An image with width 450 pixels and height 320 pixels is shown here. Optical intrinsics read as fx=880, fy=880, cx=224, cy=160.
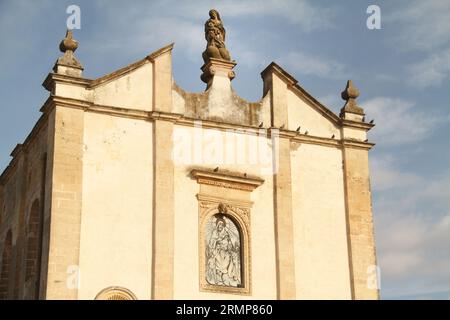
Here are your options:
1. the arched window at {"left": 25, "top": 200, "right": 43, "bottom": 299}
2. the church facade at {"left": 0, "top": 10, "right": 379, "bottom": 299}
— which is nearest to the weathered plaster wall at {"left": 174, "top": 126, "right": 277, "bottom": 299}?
the church facade at {"left": 0, "top": 10, "right": 379, "bottom": 299}

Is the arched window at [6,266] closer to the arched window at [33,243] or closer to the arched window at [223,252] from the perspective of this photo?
the arched window at [33,243]

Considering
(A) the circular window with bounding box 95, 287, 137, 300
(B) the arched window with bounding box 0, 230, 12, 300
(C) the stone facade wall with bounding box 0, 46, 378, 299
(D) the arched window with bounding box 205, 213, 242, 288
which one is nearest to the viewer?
(A) the circular window with bounding box 95, 287, 137, 300

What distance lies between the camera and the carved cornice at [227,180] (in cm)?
2109

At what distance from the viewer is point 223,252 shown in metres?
21.1

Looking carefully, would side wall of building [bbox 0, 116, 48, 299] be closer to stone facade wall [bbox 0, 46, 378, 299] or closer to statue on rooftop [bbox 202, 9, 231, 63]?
stone facade wall [bbox 0, 46, 378, 299]

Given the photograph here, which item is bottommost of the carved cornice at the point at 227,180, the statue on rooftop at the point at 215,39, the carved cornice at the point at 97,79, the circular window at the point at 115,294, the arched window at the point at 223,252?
the circular window at the point at 115,294

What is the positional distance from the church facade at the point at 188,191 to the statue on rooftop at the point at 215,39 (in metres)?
0.04

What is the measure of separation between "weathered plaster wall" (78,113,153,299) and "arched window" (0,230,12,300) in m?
4.92

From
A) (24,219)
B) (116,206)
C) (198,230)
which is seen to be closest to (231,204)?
(198,230)

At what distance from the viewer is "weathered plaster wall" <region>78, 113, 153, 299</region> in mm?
19594

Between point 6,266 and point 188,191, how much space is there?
636cm

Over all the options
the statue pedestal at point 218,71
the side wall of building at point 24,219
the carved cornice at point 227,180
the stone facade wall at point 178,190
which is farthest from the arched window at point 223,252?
the side wall of building at point 24,219

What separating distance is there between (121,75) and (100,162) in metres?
2.36

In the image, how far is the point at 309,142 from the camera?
22.9 meters
